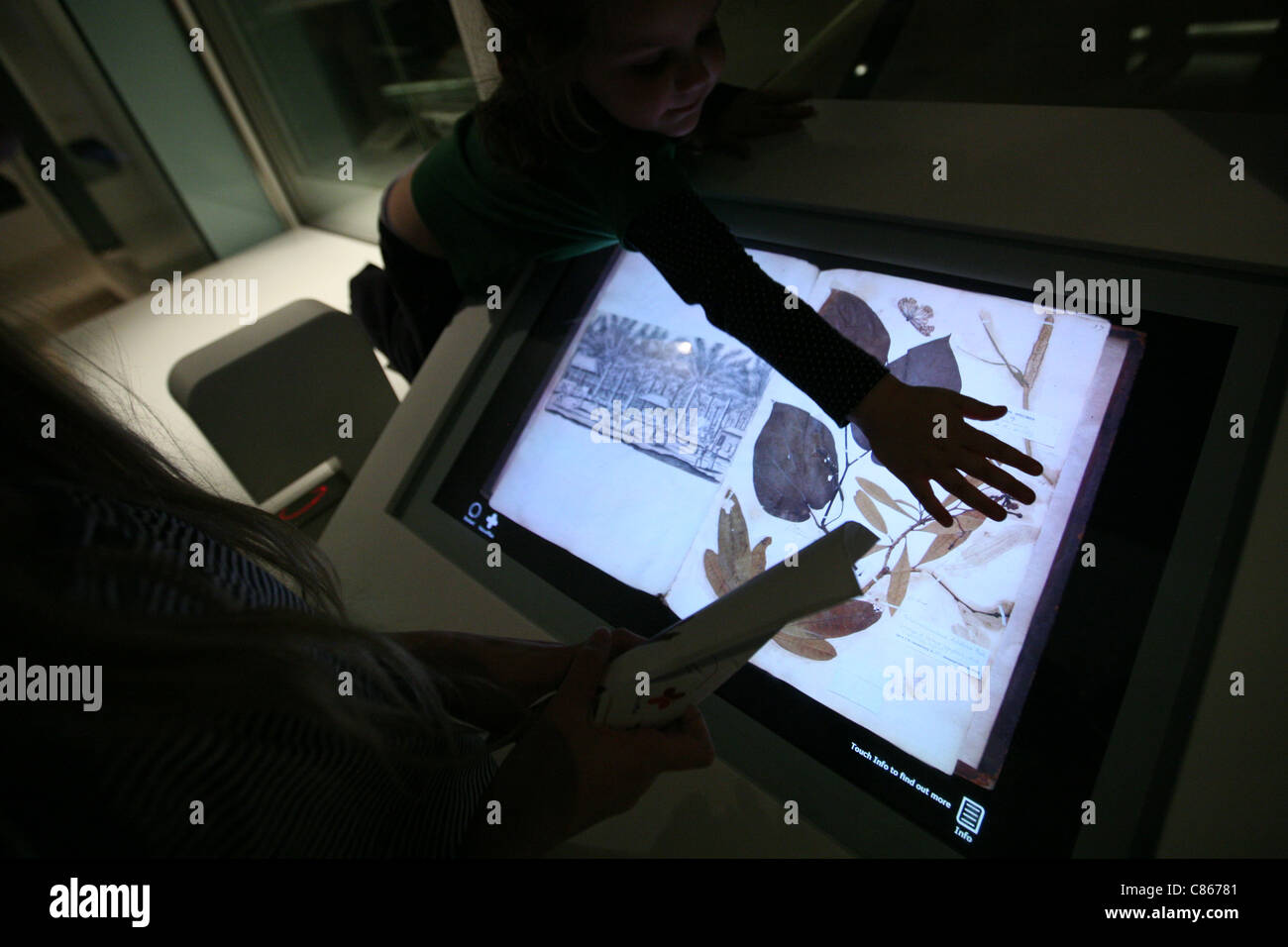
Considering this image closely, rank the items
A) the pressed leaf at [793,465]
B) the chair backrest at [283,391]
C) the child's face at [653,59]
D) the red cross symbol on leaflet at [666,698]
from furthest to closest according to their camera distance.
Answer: the chair backrest at [283,391] → the pressed leaf at [793,465] → the child's face at [653,59] → the red cross symbol on leaflet at [666,698]

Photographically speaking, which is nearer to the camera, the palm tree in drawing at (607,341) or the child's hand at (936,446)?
the child's hand at (936,446)

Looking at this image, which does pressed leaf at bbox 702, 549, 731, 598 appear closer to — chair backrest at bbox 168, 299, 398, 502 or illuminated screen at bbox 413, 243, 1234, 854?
illuminated screen at bbox 413, 243, 1234, 854

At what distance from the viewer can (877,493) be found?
2.19 ft

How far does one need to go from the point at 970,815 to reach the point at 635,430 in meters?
0.55

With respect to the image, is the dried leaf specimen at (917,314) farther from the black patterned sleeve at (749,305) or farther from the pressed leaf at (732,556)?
the pressed leaf at (732,556)

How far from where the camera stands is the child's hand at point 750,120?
865 mm

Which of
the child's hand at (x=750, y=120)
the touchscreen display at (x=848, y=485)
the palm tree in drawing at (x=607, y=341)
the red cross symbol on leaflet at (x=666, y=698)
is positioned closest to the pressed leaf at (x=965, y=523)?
the touchscreen display at (x=848, y=485)

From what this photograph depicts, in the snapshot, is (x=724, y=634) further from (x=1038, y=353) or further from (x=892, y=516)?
(x=1038, y=353)

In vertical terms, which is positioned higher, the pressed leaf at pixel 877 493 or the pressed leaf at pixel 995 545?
the pressed leaf at pixel 877 493

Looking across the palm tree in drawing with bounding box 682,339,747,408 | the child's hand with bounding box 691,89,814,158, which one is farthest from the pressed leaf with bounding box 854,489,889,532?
the child's hand with bounding box 691,89,814,158

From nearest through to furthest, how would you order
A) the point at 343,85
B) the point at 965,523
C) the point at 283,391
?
the point at 965,523
the point at 283,391
the point at 343,85

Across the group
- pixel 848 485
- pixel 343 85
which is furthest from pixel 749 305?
pixel 343 85

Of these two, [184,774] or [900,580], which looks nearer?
[184,774]
